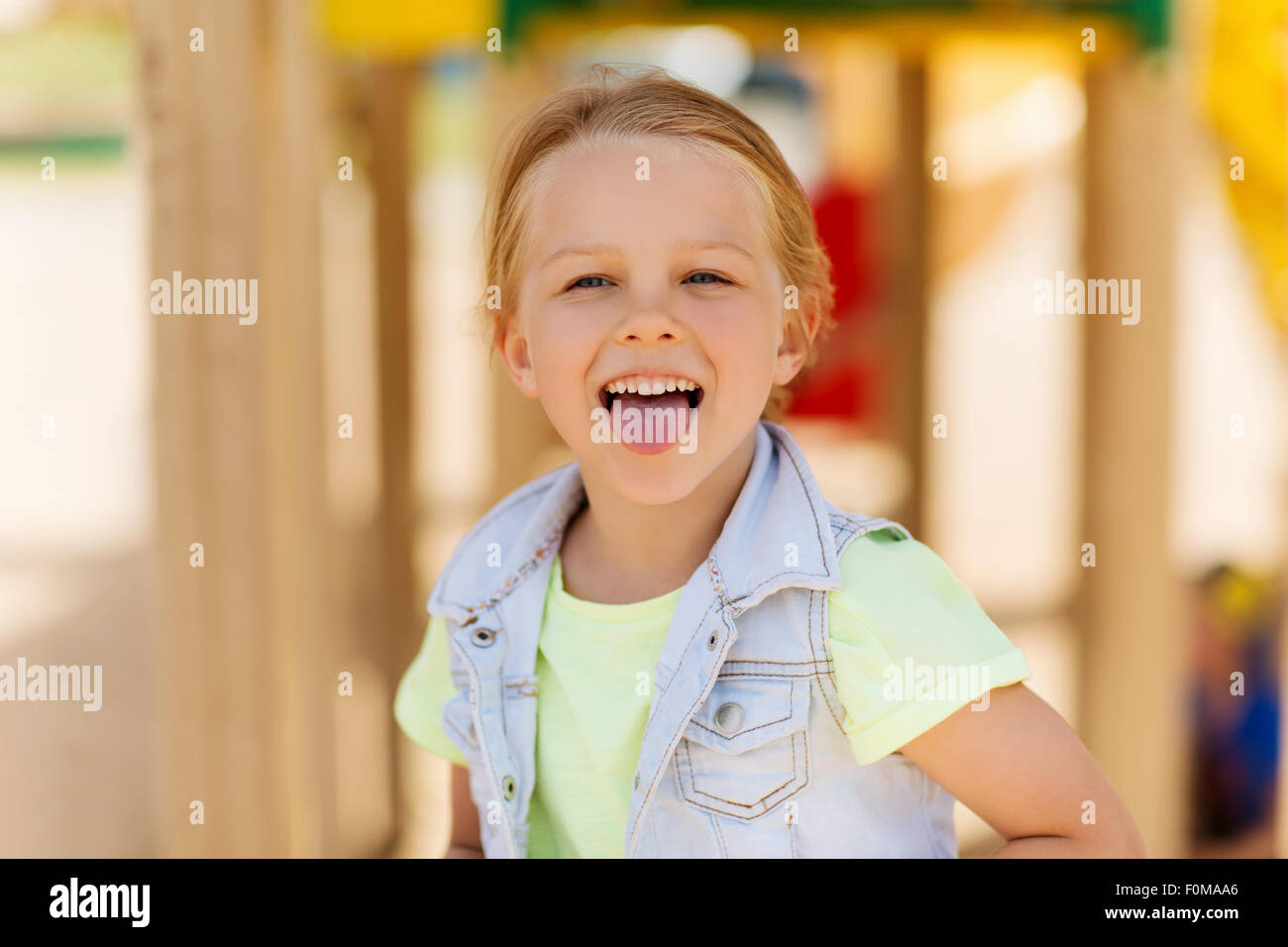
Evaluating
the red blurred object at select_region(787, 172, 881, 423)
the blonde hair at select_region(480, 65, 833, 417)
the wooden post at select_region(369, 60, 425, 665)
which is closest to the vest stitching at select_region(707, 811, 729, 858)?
the blonde hair at select_region(480, 65, 833, 417)

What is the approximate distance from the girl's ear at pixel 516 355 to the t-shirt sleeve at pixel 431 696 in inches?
8.4

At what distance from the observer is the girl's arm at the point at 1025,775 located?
75cm

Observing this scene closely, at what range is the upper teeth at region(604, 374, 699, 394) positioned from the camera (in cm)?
74

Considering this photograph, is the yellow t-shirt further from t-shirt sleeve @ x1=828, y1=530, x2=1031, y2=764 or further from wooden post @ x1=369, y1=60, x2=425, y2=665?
wooden post @ x1=369, y1=60, x2=425, y2=665

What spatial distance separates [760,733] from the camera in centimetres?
77

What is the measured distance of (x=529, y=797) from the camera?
838 mm

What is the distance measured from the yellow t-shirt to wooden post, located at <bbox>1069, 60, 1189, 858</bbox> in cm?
100

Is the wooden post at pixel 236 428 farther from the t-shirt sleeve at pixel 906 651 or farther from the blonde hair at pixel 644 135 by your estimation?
the t-shirt sleeve at pixel 906 651

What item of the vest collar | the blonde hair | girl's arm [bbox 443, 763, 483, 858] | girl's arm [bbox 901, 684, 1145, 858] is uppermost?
the blonde hair

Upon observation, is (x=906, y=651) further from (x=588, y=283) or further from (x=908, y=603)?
(x=588, y=283)

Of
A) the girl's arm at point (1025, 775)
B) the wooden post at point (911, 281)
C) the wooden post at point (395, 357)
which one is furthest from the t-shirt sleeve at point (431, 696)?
the wooden post at point (911, 281)
